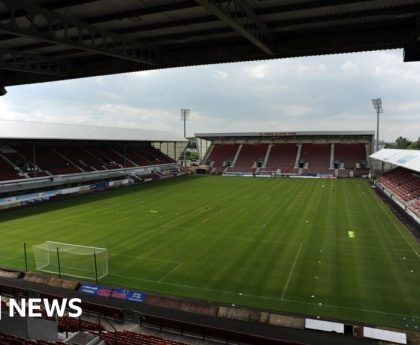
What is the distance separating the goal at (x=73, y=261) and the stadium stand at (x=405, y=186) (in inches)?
980

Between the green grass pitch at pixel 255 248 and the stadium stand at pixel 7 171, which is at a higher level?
the stadium stand at pixel 7 171

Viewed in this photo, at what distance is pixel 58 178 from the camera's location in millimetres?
47531

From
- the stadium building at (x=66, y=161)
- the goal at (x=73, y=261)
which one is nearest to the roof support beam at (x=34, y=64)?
the goal at (x=73, y=261)

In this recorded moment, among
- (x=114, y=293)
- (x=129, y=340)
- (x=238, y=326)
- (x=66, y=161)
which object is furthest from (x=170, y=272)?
(x=66, y=161)

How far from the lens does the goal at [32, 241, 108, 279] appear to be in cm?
1925

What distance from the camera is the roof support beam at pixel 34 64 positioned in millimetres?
14273

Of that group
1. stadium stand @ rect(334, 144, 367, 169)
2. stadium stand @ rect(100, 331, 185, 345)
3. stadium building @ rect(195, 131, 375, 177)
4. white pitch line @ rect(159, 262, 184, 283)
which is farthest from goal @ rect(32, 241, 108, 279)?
stadium stand @ rect(334, 144, 367, 169)

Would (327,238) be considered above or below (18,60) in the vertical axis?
below

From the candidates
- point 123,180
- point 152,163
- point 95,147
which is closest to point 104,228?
point 123,180

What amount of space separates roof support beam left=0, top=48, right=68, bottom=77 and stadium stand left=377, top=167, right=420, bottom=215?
28.3 metres

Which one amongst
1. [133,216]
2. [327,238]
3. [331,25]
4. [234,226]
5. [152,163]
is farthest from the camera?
[152,163]

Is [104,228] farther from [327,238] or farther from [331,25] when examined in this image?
[331,25]

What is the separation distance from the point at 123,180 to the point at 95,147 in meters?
9.59

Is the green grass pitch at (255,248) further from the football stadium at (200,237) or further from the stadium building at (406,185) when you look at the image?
the stadium building at (406,185)
